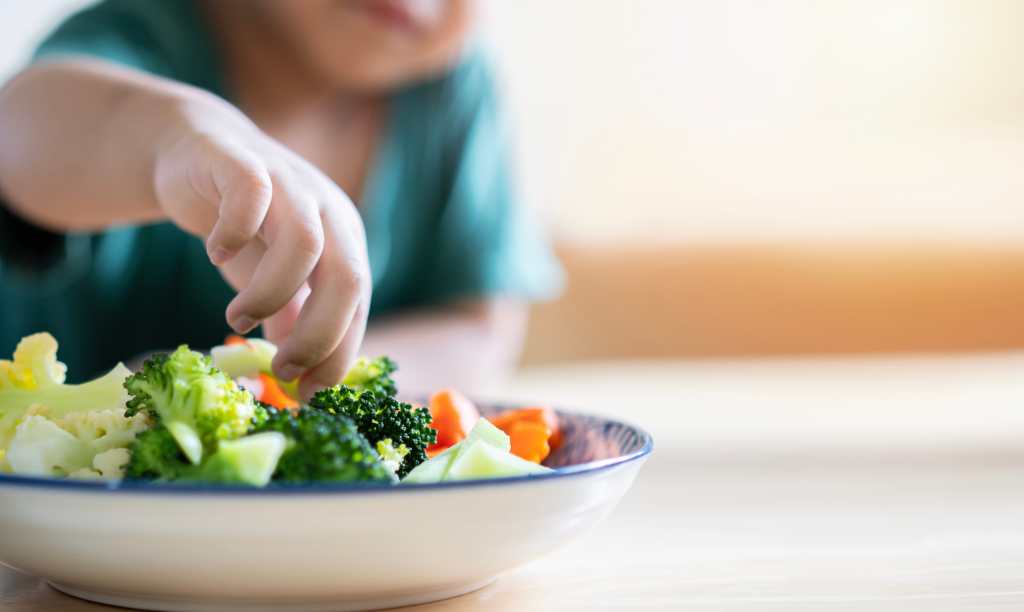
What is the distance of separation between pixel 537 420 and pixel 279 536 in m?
0.28

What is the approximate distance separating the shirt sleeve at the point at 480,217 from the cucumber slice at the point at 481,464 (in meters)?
1.42

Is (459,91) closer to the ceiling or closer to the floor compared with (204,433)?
closer to the ceiling

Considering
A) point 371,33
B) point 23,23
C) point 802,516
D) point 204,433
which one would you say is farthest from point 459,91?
point 204,433

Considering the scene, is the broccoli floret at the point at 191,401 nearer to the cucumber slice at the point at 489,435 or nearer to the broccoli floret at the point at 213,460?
the broccoli floret at the point at 213,460

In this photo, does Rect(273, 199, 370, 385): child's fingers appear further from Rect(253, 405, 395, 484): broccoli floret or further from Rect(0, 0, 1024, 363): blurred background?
Rect(0, 0, 1024, 363): blurred background

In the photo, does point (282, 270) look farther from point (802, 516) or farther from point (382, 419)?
point (802, 516)

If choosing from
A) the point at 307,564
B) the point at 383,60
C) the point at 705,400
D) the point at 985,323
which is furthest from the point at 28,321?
the point at 985,323

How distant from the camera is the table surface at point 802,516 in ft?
1.82

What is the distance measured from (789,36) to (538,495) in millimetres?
3142

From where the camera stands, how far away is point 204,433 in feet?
1.55

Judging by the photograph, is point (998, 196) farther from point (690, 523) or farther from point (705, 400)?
point (690, 523)

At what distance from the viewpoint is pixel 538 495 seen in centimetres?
47

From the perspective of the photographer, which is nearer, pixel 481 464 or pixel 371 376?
pixel 481 464

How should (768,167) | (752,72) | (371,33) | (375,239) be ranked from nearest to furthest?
(371,33), (375,239), (768,167), (752,72)
